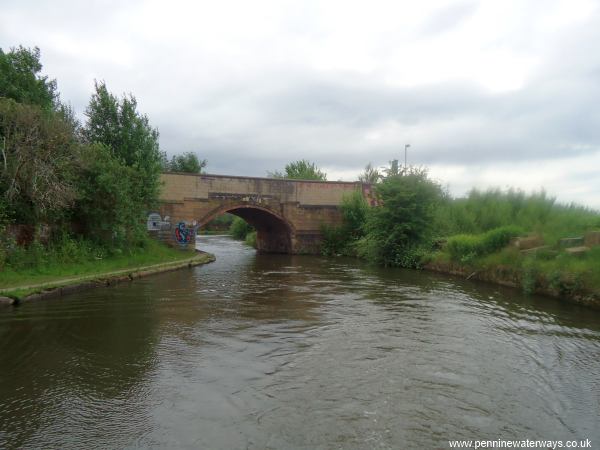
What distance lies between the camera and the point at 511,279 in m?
14.9

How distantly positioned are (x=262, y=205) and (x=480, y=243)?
15.9m

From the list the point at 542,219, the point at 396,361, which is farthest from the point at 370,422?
the point at 542,219

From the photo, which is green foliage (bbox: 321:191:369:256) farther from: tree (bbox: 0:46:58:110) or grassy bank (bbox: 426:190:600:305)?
tree (bbox: 0:46:58:110)

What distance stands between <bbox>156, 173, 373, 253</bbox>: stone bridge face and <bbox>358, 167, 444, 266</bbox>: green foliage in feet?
29.7

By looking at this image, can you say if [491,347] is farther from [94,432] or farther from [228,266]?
[228,266]

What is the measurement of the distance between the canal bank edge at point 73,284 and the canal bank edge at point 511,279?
1197 cm

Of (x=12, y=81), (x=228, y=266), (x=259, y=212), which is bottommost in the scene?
(x=228, y=266)

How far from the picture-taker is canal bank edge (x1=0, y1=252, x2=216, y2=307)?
35.3 feet

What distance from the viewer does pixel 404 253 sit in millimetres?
21688

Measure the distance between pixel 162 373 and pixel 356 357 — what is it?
9.89 ft

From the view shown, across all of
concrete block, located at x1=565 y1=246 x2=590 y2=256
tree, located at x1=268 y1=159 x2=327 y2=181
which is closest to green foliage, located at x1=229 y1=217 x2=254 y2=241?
tree, located at x1=268 y1=159 x2=327 y2=181

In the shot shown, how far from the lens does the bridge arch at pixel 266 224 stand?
28.2 meters

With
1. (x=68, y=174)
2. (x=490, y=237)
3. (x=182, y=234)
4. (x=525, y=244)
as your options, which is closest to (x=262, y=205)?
(x=182, y=234)

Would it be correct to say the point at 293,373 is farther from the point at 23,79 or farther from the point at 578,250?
the point at 23,79
